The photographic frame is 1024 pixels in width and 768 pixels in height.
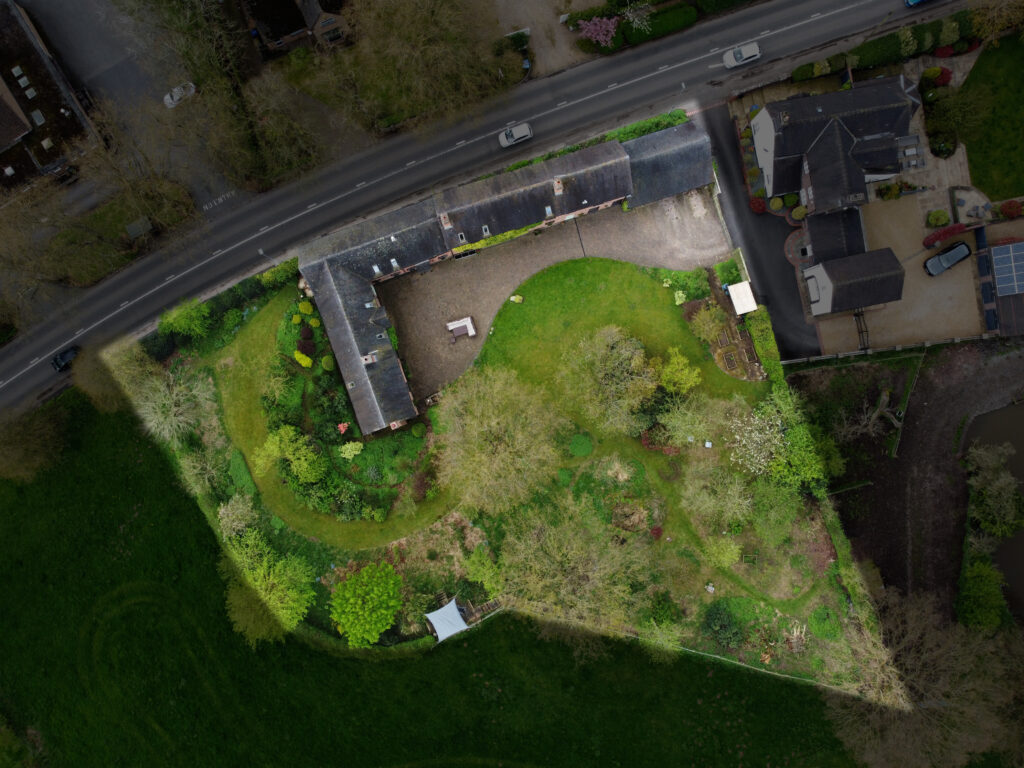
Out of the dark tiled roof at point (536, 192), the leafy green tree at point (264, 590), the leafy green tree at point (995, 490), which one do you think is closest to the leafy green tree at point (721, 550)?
the leafy green tree at point (995, 490)

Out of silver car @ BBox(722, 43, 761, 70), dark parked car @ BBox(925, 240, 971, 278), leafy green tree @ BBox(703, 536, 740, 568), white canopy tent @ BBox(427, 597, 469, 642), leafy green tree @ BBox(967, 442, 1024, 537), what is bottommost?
leafy green tree @ BBox(967, 442, 1024, 537)

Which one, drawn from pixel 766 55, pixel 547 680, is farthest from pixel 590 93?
pixel 547 680

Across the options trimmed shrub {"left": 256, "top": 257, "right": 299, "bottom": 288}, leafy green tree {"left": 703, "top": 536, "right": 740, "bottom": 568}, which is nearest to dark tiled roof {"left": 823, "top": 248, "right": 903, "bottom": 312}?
leafy green tree {"left": 703, "top": 536, "right": 740, "bottom": 568}

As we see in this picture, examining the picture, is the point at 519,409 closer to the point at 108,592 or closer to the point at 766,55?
the point at 766,55

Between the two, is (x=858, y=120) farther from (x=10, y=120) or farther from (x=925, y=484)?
(x=10, y=120)

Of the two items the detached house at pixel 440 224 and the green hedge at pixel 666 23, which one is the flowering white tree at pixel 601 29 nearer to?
the green hedge at pixel 666 23

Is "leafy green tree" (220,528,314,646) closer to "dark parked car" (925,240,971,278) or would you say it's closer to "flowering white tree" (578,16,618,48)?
"flowering white tree" (578,16,618,48)
